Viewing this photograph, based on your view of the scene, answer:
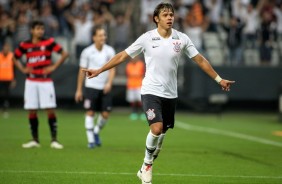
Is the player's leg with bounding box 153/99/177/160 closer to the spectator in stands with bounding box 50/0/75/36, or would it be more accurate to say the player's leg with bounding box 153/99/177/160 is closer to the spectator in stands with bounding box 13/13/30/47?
the spectator in stands with bounding box 13/13/30/47

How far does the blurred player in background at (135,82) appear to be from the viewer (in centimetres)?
2966

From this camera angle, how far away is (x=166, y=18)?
37.7 feet

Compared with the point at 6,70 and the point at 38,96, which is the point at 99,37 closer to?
the point at 38,96

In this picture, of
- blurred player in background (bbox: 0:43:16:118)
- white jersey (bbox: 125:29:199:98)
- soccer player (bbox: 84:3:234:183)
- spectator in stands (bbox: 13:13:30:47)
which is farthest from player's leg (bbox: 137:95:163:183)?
spectator in stands (bbox: 13:13:30:47)

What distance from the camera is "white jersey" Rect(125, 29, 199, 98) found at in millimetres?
11508

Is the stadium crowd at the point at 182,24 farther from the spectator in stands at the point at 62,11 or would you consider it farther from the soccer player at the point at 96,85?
the soccer player at the point at 96,85

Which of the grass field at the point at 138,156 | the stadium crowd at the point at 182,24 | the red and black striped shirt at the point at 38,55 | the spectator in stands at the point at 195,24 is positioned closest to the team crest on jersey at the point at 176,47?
the grass field at the point at 138,156

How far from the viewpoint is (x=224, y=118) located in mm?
29531

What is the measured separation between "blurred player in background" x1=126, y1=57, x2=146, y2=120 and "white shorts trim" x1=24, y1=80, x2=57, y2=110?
505 inches

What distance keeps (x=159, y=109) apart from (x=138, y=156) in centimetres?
411

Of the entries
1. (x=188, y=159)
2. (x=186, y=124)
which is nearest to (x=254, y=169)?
(x=188, y=159)

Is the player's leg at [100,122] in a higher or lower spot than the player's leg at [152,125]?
lower

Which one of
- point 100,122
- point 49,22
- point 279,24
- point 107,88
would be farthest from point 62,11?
point 107,88

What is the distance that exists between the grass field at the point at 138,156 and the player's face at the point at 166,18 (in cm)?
239
